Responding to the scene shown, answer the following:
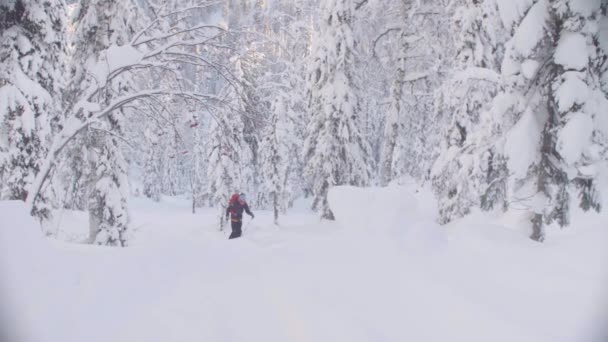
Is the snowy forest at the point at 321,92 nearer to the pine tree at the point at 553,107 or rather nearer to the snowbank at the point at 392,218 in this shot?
the pine tree at the point at 553,107

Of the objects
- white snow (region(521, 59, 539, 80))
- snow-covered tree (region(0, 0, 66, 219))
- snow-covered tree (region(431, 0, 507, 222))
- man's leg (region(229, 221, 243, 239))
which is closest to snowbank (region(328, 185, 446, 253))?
snow-covered tree (region(431, 0, 507, 222))

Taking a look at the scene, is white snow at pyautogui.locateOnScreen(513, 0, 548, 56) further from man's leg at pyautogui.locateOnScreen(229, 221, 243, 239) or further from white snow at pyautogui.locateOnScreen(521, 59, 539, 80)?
man's leg at pyautogui.locateOnScreen(229, 221, 243, 239)

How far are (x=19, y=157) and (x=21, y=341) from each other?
7470mm

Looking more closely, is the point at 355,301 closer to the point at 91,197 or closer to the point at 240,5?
the point at 240,5

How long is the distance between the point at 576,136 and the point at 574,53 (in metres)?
1.41

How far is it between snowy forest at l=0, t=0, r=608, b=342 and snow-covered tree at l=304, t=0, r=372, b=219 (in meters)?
2.88

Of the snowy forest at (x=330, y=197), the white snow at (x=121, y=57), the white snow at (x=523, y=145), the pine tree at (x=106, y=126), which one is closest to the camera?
the snowy forest at (x=330, y=197)

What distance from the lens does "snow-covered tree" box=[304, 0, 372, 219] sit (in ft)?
53.3

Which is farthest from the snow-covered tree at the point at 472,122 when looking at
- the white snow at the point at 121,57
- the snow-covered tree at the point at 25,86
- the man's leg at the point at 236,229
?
the snow-covered tree at the point at 25,86

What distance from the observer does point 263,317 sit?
502 cm

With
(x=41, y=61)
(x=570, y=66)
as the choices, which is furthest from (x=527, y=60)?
(x=41, y=61)

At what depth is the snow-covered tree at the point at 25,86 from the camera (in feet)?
29.9

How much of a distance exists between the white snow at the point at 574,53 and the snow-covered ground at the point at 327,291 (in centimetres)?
314

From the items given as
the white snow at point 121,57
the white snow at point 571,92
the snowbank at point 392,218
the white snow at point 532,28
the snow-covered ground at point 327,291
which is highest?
the white snow at point 532,28
